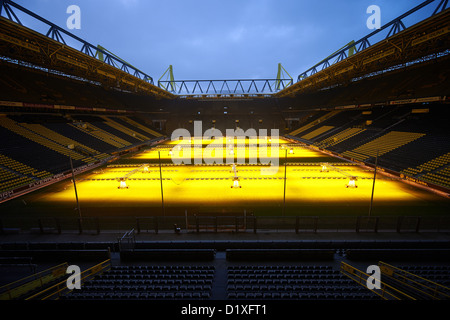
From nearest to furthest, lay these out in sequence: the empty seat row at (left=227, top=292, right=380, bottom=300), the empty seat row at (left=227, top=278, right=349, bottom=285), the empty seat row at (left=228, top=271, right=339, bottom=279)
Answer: the empty seat row at (left=227, top=292, right=380, bottom=300)
the empty seat row at (left=227, top=278, right=349, bottom=285)
the empty seat row at (left=228, top=271, right=339, bottom=279)

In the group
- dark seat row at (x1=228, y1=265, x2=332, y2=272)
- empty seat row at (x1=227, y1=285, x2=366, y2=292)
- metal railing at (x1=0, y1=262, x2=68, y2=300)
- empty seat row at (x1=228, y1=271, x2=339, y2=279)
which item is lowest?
dark seat row at (x1=228, y1=265, x2=332, y2=272)

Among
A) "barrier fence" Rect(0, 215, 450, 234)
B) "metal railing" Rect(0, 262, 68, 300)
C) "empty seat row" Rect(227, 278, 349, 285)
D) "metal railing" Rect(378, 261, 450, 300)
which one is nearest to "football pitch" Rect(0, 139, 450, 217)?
"barrier fence" Rect(0, 215, 450, 234)

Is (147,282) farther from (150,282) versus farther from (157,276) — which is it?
(157,276)

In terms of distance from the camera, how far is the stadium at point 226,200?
8.12 meters

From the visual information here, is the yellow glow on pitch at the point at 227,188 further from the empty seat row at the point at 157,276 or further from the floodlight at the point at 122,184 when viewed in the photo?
the empty seat row at the point at 157,276

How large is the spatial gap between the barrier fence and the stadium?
80 millimetres

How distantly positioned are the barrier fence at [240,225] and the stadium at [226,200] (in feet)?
0.26

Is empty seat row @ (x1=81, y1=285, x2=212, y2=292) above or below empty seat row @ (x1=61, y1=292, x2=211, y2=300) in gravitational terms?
below

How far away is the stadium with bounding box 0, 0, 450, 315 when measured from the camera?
812 centimetres

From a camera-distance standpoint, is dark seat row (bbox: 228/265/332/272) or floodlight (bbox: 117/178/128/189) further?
floodlight (bbox: 117/178/128/189)

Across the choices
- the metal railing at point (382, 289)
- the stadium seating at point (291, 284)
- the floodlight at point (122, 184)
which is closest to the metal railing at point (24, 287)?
the stadium seating at point (291, 284)

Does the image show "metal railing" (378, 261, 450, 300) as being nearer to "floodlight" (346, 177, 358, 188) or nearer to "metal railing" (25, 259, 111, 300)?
"metal railing" (25, 259, 111, 300)

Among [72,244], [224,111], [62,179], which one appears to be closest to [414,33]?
[72,244]
